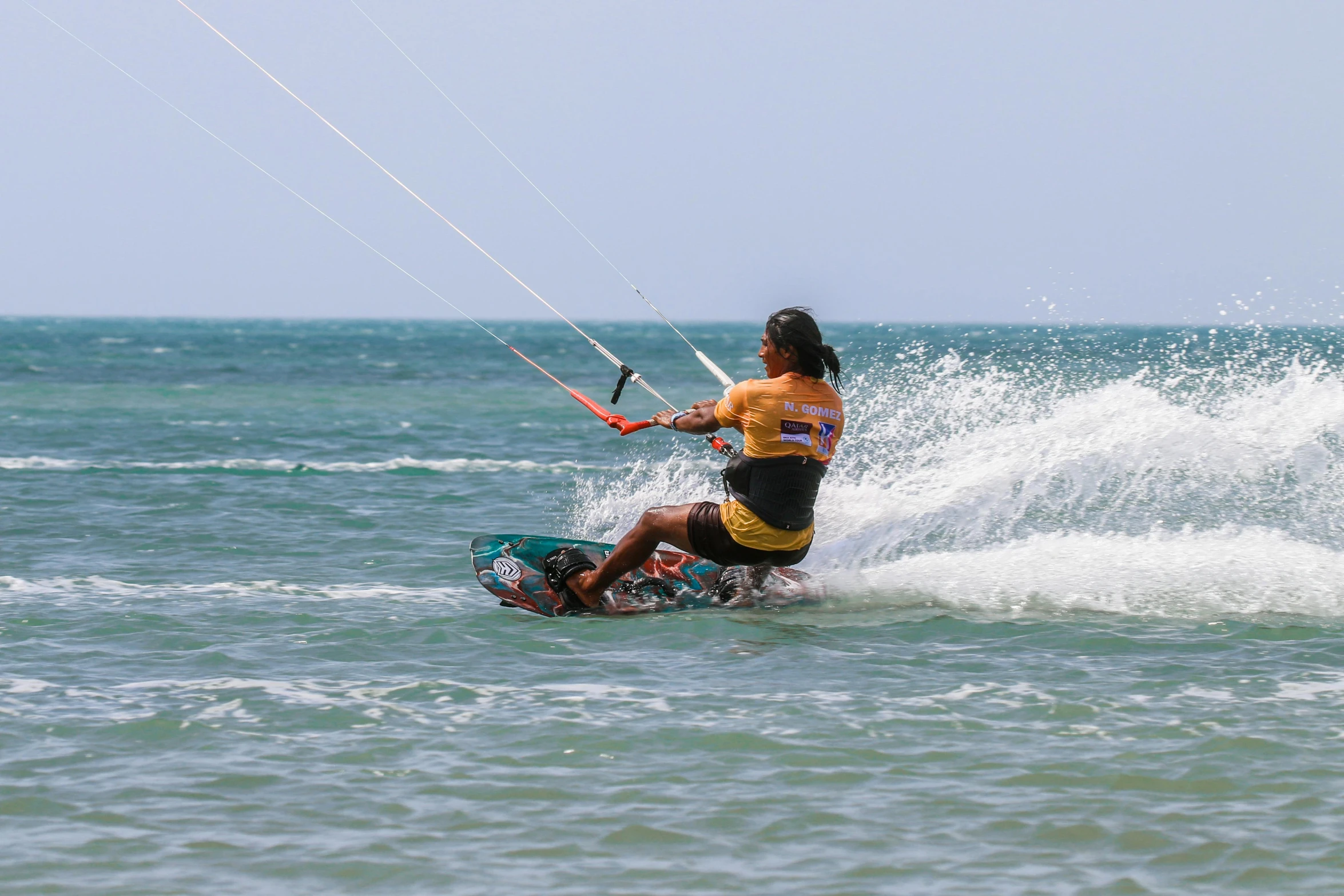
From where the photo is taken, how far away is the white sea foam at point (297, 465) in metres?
15.8

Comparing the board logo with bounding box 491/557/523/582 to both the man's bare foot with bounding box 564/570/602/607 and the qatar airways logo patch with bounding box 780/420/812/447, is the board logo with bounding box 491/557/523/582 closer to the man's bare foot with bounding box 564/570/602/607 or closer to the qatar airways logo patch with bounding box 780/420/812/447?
the man's bare foot with bounding box 564/570/602/607

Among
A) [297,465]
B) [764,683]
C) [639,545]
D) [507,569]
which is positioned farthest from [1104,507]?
[297,465]

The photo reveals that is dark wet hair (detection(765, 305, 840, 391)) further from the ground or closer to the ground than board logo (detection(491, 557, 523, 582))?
further from the ground

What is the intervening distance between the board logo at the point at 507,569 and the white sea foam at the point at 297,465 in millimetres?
8048

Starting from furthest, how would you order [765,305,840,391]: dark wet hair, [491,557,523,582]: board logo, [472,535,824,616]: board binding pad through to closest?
1. [491,557,523,582]: board logo
2. [472,535,824,616]: board binding pad
3. [765,305,840,391]: dark wet hair

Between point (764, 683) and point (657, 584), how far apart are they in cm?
209

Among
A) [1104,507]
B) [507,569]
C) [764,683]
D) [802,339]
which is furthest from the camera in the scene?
[1104,507]

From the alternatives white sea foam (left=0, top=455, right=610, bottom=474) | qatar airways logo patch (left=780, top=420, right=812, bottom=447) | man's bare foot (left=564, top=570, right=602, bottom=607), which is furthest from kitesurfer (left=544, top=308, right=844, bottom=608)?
white sea foam (left=0, top=455, right=610, bottom=474)

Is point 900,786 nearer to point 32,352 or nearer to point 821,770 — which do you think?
point 821,770

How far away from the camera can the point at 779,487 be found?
7.21 meters

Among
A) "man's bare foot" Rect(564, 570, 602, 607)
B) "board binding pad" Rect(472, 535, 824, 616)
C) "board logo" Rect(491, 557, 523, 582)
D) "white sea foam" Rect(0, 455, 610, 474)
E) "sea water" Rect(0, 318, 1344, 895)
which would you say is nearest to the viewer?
"sea water" Rect(0, 318, 1344, 895)

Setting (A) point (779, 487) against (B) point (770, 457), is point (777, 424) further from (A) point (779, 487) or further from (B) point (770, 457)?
(A) point (779, 487)

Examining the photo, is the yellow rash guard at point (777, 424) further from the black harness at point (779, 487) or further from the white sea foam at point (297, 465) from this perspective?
the white sea foam at point (297, 465)

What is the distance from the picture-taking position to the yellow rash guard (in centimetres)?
711
